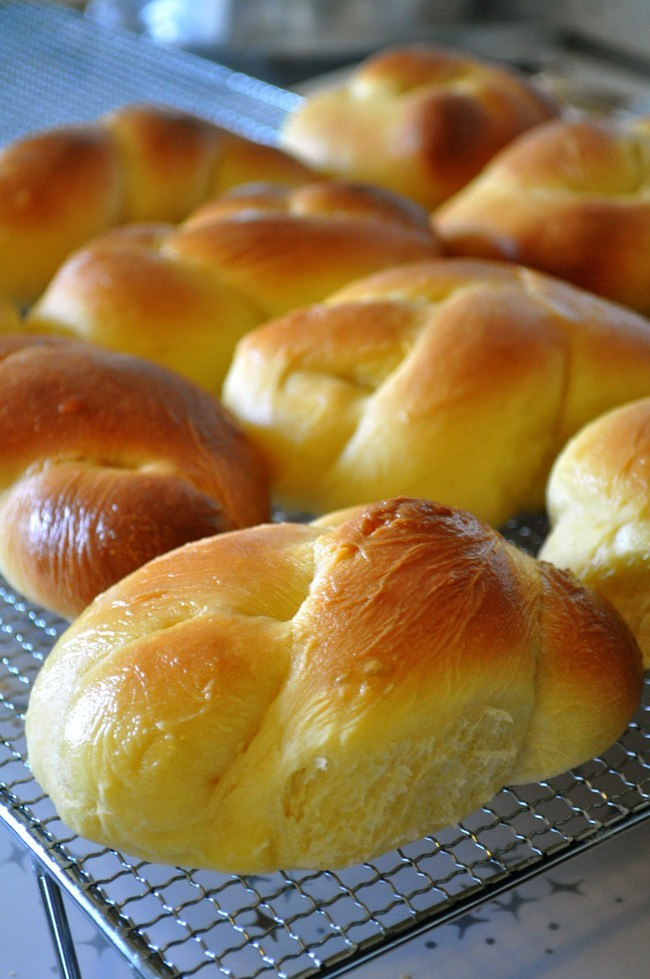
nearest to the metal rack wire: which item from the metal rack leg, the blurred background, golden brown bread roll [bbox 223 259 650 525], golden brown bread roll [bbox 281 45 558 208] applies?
the metal rack leg

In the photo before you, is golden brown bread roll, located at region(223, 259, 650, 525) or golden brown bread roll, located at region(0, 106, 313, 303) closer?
→ golden brown bread roll, located at region(223, 259, 650, 525)

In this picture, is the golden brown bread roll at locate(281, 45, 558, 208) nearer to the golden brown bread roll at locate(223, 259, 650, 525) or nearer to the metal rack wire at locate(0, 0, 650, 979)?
the golden brown bread roll at locate(223, 259, 650, 525)

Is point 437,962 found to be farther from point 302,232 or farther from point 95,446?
point 302,232

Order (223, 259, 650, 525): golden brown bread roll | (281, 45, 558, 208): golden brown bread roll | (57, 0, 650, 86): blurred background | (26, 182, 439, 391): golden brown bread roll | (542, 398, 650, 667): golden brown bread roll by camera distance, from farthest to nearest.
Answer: (57, 0, 650, 86): blurred background < (281, 45, 558, 208): golden brown bread roll < (26, 182, 439, 391): golden brown bread roll < (223, 259, 650, 525): golden brown bread roll < (542, 398, 650, 667): golden brown bread roll

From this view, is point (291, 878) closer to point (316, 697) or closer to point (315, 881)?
point (315, 881)

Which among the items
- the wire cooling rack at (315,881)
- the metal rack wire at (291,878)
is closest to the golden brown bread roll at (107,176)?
the metal rack wire at (291,878)

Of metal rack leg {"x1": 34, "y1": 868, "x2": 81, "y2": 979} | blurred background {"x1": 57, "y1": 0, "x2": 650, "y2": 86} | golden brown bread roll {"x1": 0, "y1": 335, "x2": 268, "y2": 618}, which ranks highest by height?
blurred background {"x1": 57, "y1": 0, "x2": 650, "y2": 86}

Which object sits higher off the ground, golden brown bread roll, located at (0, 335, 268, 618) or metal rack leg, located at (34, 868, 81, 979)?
golden brown bread roll, located at (0, 335, 268, 618)
